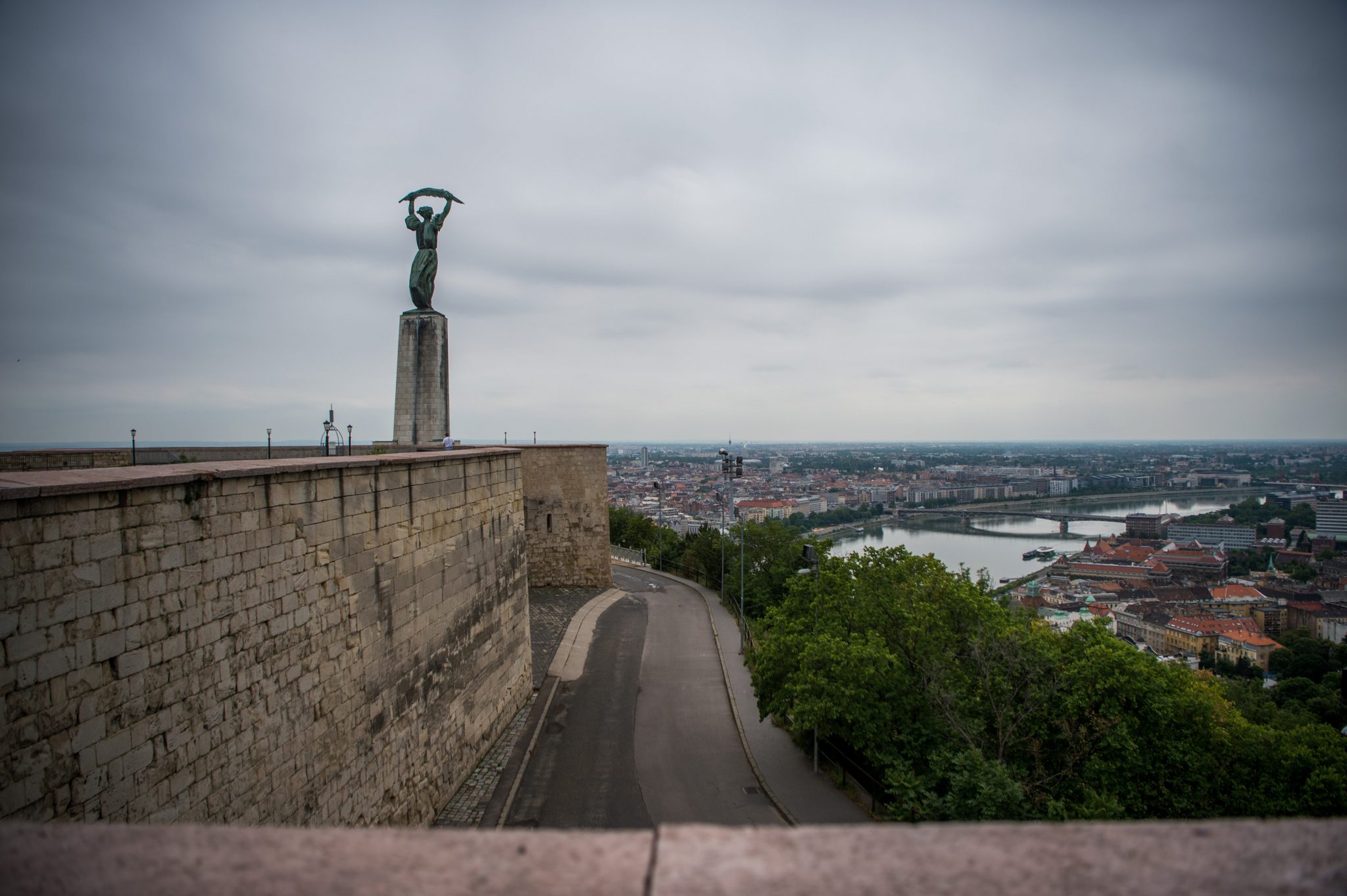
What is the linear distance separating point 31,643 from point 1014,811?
9.88 metres

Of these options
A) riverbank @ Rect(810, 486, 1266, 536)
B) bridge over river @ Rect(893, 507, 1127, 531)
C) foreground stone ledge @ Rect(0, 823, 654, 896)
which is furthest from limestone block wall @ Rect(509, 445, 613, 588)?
riverbank @ Rect(810, 486, 1266, 536)

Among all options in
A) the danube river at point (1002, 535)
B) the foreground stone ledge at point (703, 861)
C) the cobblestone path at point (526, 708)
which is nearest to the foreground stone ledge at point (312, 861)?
the foreground stone ledge at point (703, 861)

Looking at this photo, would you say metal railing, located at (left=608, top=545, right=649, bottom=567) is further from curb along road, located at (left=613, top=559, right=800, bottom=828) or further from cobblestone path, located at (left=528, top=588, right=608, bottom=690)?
cobblestone path, located at (left=528, top=588, right=608, bottom=690)

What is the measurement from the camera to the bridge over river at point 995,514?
98562 millimetres

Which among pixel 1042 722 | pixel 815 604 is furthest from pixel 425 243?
pixel 1042 722

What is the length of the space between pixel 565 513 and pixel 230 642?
18.0 meters

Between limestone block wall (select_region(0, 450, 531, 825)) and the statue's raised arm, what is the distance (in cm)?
878

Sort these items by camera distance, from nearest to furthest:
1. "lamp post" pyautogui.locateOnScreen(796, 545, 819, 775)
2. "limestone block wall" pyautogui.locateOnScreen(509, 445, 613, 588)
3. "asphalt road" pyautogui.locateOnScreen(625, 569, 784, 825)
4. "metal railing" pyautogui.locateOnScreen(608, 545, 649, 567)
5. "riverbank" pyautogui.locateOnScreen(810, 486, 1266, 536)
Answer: "asphalt road" pyautogui.locateOnScreen(625, 569, 784, 825)
"lamp post" pyautogui.locateOnScreen(796, 545, 819, 775)
"limestone block wall" pyautogui.locateOnScreen(509, 445, 613, 588)
"metal railing" pyautogui.locateOnScreen(608, 545, 649, 567)
"riverbank" pyautogui.locateOnScreen(810, 486, 1266, 536)

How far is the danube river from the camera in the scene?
63312 mm

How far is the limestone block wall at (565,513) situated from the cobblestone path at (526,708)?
2.25 ft

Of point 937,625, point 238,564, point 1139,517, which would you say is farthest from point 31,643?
point 1139,517

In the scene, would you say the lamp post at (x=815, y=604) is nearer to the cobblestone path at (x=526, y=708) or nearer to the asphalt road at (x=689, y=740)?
the asphalt road at (x=689, y=740)

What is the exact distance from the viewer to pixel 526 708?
44.5ft

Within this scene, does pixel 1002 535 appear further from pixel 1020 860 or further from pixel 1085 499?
pixel 1020 860
